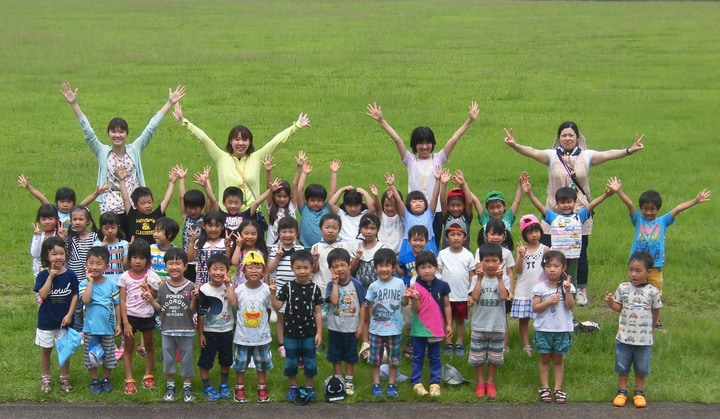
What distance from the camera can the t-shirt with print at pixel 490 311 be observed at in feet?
26.7

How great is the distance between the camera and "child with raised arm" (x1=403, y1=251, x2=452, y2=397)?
26.6 feet

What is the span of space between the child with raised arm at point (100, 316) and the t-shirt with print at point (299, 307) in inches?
61.2

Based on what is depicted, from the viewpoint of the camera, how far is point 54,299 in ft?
26.4

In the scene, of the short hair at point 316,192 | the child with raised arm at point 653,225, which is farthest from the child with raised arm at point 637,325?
the short hair at point 316,192

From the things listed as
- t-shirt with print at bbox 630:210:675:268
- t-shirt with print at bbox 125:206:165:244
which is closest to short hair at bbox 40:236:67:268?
t-shirt with print at bbox 125:206:165:244

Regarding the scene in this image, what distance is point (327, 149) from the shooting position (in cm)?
1859

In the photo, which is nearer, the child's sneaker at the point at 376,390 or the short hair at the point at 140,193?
the child's sneaker at the point at 376,390

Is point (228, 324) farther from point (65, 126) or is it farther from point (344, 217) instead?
point (65, 126)

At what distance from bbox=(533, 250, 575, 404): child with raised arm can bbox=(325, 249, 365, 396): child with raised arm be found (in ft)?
5.20

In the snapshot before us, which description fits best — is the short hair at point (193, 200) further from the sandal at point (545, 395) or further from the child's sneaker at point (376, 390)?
the sandal at point (545, 395)

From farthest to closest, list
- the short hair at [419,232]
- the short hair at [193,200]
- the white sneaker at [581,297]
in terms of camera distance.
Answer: the white sneaker at [581,297] < the short hair at [193,200] < the short hair at [419,232]

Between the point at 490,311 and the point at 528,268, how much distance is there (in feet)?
2.91

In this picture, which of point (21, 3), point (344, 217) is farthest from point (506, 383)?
point (21, 3)

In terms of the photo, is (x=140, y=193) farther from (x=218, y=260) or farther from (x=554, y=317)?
(x=554, y=317)
